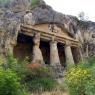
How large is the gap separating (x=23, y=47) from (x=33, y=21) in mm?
2460

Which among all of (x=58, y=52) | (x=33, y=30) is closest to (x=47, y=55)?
(x=58, y=52)

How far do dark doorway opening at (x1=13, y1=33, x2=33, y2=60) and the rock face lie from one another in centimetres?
161

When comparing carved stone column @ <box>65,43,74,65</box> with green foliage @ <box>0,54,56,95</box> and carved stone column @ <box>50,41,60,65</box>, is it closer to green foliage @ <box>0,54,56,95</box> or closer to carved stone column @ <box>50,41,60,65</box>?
carved stone column @ <box>50,41,60,65</box>

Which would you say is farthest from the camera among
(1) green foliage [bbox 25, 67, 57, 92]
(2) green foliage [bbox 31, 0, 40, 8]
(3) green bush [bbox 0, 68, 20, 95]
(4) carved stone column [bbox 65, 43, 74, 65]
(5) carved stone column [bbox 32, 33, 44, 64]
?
(2) green foliage [bbox 31, 0, 40, 8]

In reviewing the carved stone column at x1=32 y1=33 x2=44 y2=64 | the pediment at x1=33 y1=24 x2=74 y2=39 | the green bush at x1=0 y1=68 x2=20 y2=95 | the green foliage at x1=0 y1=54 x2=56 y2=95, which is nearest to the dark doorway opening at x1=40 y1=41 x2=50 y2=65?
the pediment at x1=33 y1=24 x2=74 y2=39

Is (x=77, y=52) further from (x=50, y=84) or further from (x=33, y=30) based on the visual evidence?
(x=50, y=84)

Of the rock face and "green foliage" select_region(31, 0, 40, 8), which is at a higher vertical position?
"green foliage" select_region(31, 0, 40, 8)

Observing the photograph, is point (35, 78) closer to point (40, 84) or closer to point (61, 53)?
point (40, 84)

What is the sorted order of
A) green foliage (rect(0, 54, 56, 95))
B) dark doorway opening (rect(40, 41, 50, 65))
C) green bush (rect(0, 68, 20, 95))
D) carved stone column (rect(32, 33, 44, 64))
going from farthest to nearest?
dark doorway opening (rect(40, 41, 50, 65))
carved stone column (rect(32, 33, 44, 64))
green foliage (rect(0, 54, 56, 95))
green bush (rect(0, 68, 20, 95))

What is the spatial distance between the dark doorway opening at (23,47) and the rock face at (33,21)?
5.28 feet

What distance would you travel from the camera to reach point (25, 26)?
28.0m

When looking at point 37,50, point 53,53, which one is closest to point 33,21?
point 37,50

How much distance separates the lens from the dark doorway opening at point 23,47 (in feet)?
97.6

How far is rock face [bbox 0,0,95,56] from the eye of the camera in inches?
1045
